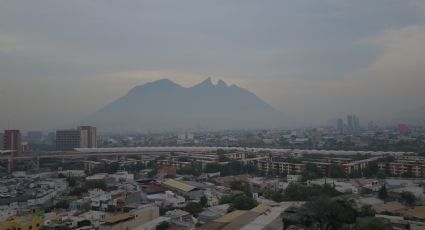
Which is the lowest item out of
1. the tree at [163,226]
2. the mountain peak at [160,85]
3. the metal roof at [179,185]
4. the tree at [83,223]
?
the tree at [83,223]

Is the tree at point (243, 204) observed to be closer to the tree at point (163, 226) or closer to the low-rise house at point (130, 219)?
the low-rise house at point (130, 219)

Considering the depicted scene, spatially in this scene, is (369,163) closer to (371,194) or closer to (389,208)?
(371,194)

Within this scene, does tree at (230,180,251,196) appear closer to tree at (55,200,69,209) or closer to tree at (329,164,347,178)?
tree at (329,164,347,178)

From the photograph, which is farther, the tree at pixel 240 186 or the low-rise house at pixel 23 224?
the tree at pixel 240 186

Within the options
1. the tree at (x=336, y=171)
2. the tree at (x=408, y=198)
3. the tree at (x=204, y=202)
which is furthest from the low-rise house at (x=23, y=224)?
the tree at (x=336, y=171)

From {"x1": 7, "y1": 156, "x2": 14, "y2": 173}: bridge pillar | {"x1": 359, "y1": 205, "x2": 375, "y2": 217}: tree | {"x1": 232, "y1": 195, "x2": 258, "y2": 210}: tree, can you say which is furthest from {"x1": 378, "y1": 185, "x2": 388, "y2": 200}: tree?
{"x1": 7, "y1": 156, "x2": 14, "y2": 173}: bridge pillar

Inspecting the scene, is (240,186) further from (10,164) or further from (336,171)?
(10,164)

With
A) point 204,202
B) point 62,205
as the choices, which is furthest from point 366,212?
point 62,205

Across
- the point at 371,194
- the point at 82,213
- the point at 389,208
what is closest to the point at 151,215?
the point at 82,213

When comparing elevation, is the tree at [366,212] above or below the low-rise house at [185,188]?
above
